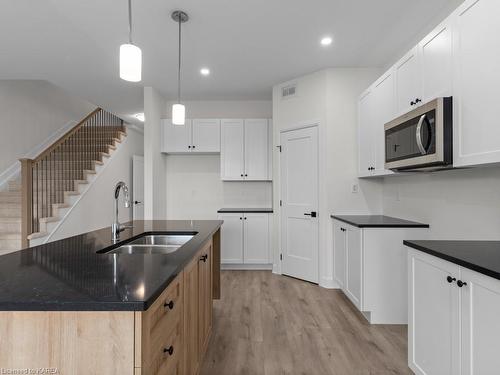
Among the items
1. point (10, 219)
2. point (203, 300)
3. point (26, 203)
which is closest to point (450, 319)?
point (203, 300)

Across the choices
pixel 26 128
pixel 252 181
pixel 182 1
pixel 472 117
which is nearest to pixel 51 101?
pixel 26 128

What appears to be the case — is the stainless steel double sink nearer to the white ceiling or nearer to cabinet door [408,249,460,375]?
cabinet door [408,249,460,375]

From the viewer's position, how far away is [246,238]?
4.45 meters

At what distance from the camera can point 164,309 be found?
1.12 meters

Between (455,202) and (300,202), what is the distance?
6.31ft

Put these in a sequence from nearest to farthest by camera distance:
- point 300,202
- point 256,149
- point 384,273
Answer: point 384,273, point 300,202, point 256,149

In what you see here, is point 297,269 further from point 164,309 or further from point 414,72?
point 164,309

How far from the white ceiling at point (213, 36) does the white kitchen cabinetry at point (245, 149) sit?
27.0 inches

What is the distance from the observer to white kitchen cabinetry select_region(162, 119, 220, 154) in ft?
15.5

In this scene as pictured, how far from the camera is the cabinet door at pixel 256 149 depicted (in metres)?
4.68

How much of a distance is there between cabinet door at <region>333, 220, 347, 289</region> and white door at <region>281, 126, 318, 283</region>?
26 centimetres

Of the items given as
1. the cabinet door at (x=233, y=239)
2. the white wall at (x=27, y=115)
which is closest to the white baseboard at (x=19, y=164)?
the white wall at (x=27, y=115)

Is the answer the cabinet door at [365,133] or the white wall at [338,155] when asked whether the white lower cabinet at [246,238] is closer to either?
→ the white wall at [338,155]

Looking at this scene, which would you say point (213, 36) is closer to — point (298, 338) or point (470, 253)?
point (470, 253)
